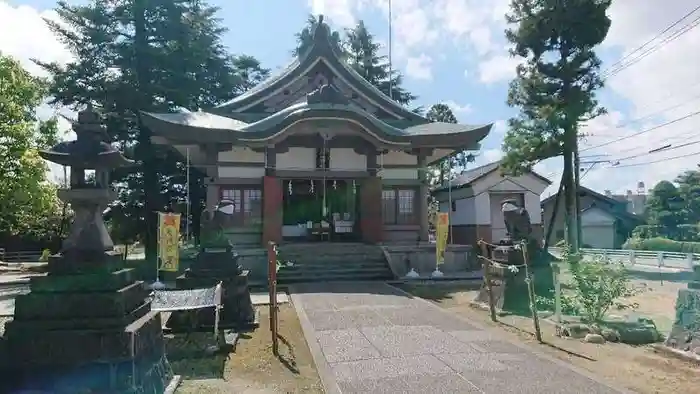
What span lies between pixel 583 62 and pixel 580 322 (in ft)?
43.1

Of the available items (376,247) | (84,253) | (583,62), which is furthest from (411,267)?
(84,253)

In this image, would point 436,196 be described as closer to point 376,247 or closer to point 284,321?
point 376,247

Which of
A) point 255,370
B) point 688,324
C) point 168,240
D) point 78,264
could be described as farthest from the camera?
point 168,240

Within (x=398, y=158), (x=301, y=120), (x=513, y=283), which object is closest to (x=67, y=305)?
(x=513, y=283)

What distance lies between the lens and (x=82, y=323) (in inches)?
215

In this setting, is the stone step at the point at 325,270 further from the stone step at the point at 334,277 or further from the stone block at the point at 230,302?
the stone block at the point at 230,302

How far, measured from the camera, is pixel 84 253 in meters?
5.78

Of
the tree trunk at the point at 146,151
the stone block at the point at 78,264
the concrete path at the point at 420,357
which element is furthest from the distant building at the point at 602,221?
the stone block at the point at 78,264

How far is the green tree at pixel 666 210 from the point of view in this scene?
34.6 metres

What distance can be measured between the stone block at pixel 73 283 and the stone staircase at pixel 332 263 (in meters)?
10.1

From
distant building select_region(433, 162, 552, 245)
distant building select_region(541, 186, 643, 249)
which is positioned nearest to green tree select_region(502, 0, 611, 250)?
distant building select_region(433, 162, 552, 245)

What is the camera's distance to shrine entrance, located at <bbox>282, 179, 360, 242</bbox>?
68.2 feet

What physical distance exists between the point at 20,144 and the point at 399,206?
14.4 meters

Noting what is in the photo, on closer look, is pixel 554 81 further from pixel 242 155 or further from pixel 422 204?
pixel 242 155
